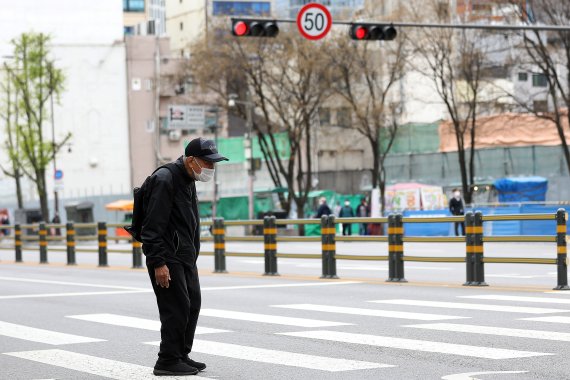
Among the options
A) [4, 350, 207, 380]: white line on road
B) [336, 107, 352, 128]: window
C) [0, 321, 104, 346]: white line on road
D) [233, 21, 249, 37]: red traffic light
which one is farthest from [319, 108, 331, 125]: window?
[4, 350, 207, 380]: white line on road

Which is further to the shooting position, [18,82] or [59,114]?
[59,114]

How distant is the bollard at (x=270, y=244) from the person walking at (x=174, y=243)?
44.0 feet

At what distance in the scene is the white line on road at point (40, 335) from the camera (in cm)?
1202

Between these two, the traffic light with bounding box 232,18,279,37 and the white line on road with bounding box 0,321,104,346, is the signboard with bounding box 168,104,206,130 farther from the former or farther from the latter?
the white line on road with bounding box 0,321,104,346

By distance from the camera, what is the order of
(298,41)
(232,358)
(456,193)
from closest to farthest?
(232,358)
(456,193)
(298,41)

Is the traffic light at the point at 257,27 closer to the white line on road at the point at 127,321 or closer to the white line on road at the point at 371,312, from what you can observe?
the white line on road at the point at 371,312

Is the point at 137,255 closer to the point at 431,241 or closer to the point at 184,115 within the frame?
the point at 431,241

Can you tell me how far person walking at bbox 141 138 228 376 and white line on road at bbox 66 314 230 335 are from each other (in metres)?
3.33

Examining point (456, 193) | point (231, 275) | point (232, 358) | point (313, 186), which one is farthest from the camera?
point (313, 186)

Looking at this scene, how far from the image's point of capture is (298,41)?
58.8m

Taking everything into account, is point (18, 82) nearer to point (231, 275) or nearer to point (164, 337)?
point (231, 275)

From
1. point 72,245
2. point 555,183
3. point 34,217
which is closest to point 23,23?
point 34,217

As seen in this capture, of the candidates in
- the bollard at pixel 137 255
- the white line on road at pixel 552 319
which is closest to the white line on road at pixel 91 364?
the white line on road at pixel 552 319

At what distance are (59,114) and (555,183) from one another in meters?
41.5
